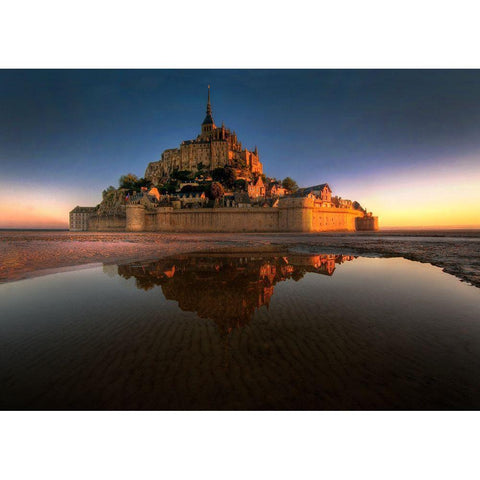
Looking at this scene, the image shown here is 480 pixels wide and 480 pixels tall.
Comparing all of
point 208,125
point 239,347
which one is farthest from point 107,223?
point 239,347

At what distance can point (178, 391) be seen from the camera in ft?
7.66

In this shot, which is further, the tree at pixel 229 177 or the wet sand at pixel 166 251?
the tree at pixel 229 177

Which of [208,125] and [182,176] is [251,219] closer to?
[182,176]

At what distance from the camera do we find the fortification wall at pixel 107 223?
190 ft

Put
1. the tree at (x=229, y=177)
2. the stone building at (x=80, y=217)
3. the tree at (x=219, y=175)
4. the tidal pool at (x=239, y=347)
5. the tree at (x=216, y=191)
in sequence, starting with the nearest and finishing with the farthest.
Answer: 1. the tidal pool at (x=239, y=347)
2. the tree at (x=216, y=191)
3. the tree at (x=229, y=177)
4. the tree at (x=219, y=175)
5. the stone building at (x=80, y=217)

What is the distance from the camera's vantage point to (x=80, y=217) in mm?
71250

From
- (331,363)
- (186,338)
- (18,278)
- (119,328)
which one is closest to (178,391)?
(186,338)

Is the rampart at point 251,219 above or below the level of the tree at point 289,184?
below

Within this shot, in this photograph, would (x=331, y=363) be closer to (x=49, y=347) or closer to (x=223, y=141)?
(x=49, y=347)

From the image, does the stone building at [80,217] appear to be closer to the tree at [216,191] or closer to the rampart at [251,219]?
the rampart at [251,219]

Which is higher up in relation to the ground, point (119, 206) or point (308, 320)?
point (119, 206)

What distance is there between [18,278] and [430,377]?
379 inches

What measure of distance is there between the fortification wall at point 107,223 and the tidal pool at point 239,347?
56.3 meters

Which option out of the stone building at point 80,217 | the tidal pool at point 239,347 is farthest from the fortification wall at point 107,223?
the tidal pool at point 239,347
